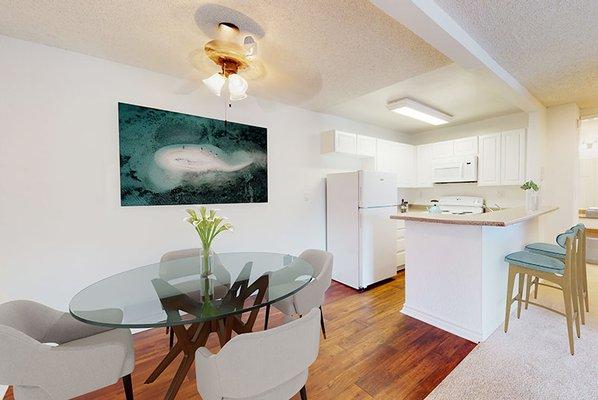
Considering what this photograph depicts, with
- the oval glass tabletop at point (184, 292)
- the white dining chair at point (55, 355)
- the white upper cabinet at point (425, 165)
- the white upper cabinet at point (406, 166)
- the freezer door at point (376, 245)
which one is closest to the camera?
the white dining chair at point (55, 355)

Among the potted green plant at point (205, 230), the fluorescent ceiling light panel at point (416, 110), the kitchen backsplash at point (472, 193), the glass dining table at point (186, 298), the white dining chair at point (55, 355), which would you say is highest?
the fluorescent ceiling light panel at point (416, 110)

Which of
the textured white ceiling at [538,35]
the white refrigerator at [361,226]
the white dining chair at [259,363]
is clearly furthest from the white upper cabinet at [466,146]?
Answer: the white dining chair at [259,363]

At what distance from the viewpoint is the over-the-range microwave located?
13.7 feet

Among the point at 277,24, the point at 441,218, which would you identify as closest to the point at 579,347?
the point at 441,218

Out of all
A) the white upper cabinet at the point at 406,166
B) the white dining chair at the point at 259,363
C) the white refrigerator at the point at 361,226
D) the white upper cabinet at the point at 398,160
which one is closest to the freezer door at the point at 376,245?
the white refrigerator at the point at 361,226

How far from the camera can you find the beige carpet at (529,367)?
160 centimetres

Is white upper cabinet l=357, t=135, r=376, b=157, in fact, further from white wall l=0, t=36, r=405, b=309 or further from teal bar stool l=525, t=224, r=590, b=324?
teal bar stool l=525, t=224, r=590, b=324

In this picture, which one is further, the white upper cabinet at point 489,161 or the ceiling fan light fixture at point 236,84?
the white upper cabinet at point 489,161

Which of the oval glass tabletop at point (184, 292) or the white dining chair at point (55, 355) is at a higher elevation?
the oval glass tabletop at point (184, 292)

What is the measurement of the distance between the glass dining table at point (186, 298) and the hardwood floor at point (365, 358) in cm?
26

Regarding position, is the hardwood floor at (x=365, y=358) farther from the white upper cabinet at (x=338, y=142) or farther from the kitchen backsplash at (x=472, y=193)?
the kitchen backsplash at (x=472, y=193)

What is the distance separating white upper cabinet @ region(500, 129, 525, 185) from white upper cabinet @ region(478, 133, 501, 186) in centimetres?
6

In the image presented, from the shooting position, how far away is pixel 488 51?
2119 mm

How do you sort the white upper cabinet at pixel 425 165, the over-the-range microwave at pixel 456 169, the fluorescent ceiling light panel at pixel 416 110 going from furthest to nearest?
the white upper cabinet at pixel 425 165, the over-the-range microwave at pixel 456 169, the fluorescent ceiling light panel at pixel 416 110
